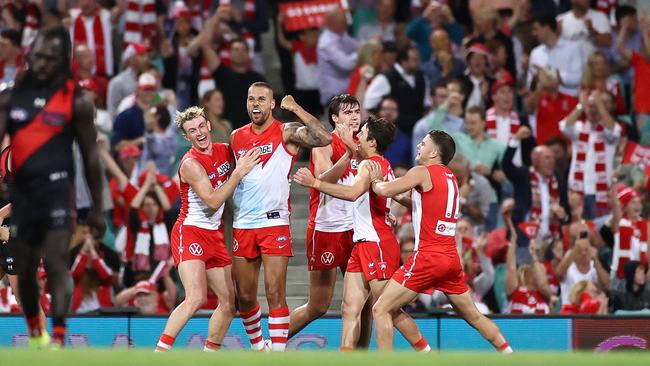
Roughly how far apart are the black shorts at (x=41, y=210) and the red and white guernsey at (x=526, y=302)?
653 cm

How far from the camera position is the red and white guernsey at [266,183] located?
12414 millimetres

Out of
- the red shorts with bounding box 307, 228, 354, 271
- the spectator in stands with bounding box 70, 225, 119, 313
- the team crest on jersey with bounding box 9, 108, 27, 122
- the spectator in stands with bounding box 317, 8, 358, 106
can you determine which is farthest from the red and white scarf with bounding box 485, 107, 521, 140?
the team crest on jersey with bounding box 9, 108, 27, 122

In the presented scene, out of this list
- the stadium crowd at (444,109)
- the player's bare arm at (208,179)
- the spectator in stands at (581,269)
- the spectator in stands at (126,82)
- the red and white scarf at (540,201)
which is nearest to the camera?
the player's bare arm at (208,179)

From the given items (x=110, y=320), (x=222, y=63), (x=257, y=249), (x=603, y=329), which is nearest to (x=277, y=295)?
(x=257, y=249)

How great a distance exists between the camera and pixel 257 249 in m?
12.5

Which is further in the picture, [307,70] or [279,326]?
[307,70]

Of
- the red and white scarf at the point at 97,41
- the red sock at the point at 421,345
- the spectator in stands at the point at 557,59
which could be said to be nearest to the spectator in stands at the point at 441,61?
the spectator in stands at the point at 557,59

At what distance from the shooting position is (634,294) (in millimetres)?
15750

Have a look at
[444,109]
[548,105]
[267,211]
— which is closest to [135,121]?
[444,109]

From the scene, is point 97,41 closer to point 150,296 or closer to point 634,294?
point 150,296

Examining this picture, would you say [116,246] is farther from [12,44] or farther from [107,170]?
[12,44]

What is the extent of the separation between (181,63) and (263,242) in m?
6.82

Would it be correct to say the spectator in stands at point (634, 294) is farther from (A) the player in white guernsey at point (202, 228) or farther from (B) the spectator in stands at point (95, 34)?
(B) the spectator in stands at point (95, 34)

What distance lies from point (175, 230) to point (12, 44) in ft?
23.9
